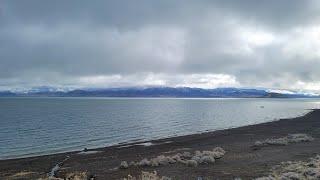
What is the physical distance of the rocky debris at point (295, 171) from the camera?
21.8m

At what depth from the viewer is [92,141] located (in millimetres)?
62062

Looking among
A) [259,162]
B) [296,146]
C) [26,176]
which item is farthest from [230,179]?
[296,146]

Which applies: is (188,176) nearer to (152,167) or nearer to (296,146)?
(152,167)

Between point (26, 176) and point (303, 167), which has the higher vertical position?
point (303, 167)

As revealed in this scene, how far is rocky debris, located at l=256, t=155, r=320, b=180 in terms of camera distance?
21.8 metres

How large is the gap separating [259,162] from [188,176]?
7385 mm

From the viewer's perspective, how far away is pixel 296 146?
131 ft

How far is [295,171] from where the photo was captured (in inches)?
953

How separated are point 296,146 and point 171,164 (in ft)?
52.9

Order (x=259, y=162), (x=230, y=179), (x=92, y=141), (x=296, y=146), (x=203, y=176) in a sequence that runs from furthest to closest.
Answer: (x=92, y=141), (x=296, y=146), (x=259, y=162), (x=203, y=176), (x=230, y=179)

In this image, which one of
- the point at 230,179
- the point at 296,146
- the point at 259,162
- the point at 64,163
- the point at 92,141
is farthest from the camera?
the point at 92,141

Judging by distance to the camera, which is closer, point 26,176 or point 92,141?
point 26,176

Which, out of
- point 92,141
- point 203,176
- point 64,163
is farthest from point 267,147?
point 92,141

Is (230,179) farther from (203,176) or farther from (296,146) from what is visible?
(296,146)
